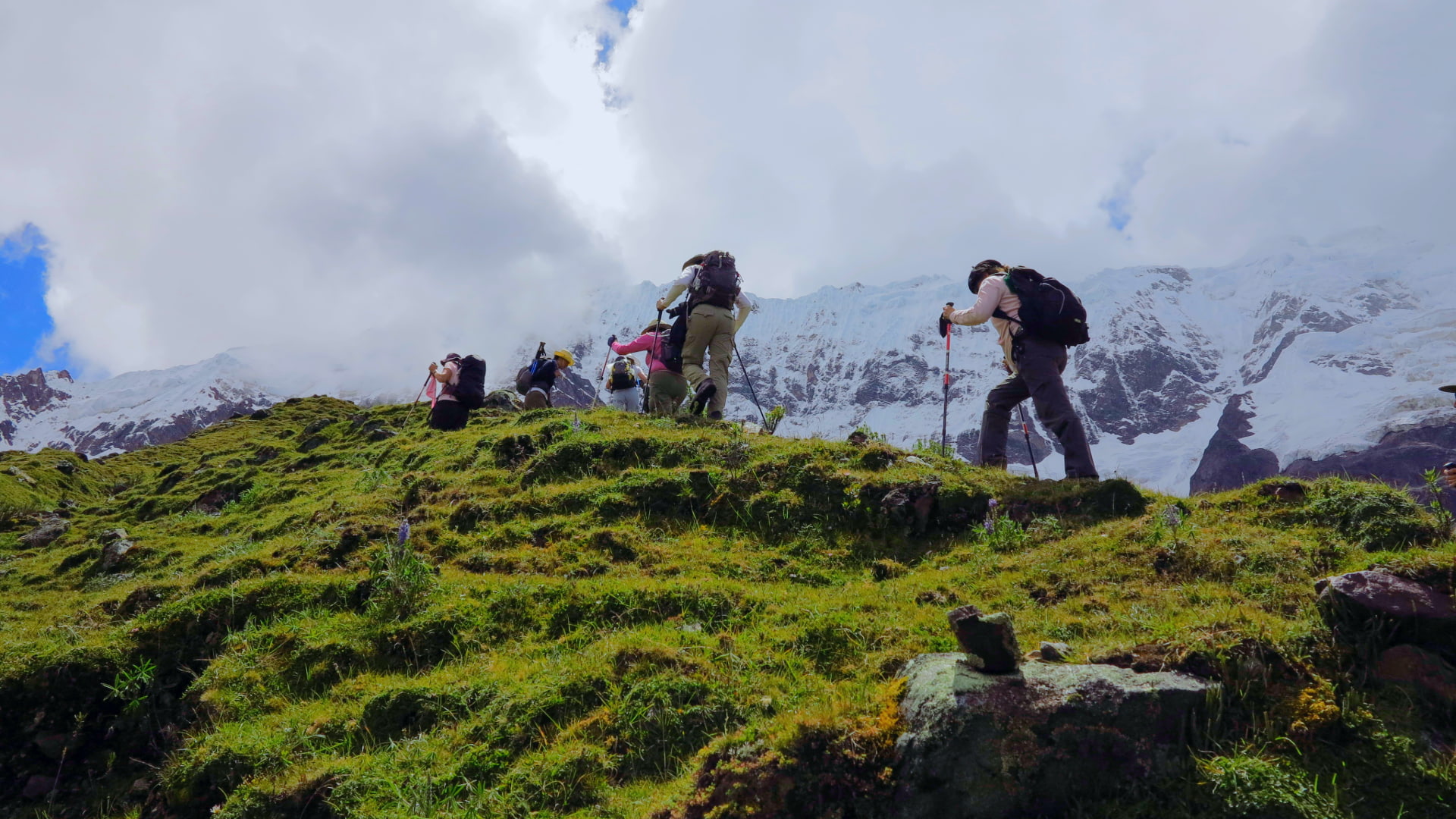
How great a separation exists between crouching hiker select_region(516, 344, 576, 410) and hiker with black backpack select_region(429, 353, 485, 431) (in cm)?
290

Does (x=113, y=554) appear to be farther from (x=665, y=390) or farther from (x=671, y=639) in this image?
(x=671, y=639)

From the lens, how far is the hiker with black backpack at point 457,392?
14.2 meters

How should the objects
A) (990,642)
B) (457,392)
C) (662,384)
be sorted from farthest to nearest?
(457,392) < (662,384) < (990,642)

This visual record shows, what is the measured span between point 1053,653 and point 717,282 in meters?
9.49

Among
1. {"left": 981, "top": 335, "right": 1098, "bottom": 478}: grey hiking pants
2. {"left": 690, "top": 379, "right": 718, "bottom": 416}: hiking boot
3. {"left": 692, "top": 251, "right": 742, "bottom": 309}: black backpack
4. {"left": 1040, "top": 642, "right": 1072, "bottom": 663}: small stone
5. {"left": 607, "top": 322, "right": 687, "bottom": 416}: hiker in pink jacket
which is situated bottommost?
{"left": 1040, "top": 642, "right": 1072, "bottom": 663}: small stone

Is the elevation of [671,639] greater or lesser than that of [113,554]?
lesser

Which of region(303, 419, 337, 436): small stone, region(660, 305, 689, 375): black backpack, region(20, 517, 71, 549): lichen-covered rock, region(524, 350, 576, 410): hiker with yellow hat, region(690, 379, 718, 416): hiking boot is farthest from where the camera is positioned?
region(303, 419, 337, 436): small stone

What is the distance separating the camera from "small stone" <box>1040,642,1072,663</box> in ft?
13.0

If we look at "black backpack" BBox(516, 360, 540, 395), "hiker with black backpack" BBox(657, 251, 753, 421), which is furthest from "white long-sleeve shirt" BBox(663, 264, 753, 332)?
"black backpack" BBox(516, 360, 540, 395)

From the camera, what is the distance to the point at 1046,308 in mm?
8570

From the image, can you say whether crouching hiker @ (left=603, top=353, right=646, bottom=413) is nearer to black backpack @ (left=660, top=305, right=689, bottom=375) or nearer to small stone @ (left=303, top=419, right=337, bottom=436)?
black backpack @ (left=660, top=305, right=689, bottom=375)

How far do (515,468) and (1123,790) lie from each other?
821 cm

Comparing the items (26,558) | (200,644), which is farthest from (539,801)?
(26,558)

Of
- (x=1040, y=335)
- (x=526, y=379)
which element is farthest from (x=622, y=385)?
(x=1040, y=335)
